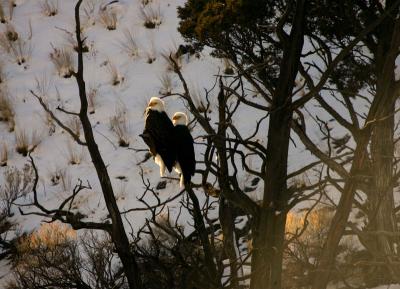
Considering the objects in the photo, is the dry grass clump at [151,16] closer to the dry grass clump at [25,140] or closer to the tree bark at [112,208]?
the dry grass clump at [25,140]

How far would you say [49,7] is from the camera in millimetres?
12086

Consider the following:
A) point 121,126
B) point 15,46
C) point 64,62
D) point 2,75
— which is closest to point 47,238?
point 121,126

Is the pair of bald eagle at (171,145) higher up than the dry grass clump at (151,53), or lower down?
lower down

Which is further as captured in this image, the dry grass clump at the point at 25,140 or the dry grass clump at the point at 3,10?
the dry grass clump at the point at 3,10

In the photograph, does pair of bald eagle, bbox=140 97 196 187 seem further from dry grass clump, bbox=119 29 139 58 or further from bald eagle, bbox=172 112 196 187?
dry grass clump, bbox=119 29 139 58

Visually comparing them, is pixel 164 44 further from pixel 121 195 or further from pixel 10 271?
pixel 10 271

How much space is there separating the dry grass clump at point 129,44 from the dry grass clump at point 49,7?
6.56ft

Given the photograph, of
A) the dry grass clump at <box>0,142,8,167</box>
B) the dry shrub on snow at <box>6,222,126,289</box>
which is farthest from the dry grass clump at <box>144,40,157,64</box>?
the dry shrub on snow at <box>6,222,126,289</box>

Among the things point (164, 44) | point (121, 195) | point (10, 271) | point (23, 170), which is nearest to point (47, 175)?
point (23, 170)

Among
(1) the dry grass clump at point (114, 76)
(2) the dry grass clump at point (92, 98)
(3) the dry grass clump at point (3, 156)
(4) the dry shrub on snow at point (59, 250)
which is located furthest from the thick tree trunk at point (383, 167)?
(3) the dry grass clump at point (3, 156)

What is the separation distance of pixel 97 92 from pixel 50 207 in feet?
9.04

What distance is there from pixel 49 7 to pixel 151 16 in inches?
101

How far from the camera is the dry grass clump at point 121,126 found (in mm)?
9000

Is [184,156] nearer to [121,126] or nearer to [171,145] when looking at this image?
[171,145]
